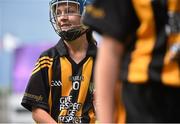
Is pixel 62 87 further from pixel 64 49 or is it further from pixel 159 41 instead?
pixel 159 41

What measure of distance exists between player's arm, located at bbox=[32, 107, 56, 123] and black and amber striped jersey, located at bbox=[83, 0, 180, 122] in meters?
1.85

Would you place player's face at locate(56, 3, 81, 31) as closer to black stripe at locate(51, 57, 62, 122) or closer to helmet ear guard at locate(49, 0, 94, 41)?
helmet ear guard at locate(49, 0, 94, 41)

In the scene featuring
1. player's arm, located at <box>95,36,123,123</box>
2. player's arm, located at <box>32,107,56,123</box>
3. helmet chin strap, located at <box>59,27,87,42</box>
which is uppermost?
player's arm, located at <box>95,36,123,123</box>

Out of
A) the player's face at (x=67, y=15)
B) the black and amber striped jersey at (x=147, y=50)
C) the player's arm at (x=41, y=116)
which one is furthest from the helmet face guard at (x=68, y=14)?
the black and amber striped jersey at (x=147, y=50)

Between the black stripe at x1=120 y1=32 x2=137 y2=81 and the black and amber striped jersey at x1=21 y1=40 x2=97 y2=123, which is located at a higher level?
the black stripe at x1=120 y1=32 x2=137 y2=81

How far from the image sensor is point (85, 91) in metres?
→ 4.61

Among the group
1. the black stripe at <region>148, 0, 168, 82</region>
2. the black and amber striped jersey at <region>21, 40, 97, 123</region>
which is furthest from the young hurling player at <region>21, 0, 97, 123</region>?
the black stripe at <region>148, 0, 168, 82</region>

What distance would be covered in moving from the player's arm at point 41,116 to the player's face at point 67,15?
20.8 inches

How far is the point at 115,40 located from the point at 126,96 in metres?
0.20

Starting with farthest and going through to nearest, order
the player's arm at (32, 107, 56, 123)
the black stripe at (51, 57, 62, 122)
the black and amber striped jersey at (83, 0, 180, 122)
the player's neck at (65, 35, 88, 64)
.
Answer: the player's neck at (65, 35, 88, 64) < the black stripe at (51, 57, 62, 122) < the player's arm at (32, 107, 56, 123) < the black and amber striped jersey at (83, 0, 180, 122)

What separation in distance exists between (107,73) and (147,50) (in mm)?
162

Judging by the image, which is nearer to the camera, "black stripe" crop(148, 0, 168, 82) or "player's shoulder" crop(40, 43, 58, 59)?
"black stripe" crop(148, 0, 168, 82)

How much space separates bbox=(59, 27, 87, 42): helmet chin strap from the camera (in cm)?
461

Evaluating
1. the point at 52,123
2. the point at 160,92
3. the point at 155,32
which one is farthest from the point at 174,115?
the point at 52,123
